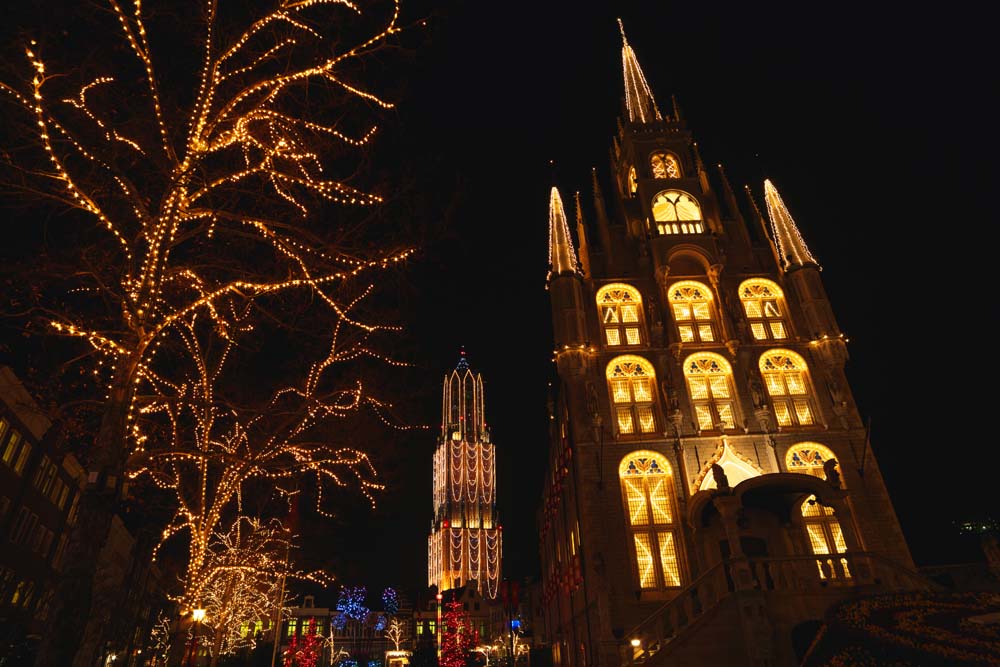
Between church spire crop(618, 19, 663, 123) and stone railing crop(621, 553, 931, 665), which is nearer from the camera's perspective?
stone railing crop(621, 553, 931, 665)

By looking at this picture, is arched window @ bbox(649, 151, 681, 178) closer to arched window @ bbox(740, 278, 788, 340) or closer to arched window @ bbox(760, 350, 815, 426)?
arched window @ bbox(740, 278, 788, 340)

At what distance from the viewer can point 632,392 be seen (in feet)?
104

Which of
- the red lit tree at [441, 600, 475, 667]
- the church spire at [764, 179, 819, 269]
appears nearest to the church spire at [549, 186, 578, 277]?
the church spire at [764, 179, 819, 269]

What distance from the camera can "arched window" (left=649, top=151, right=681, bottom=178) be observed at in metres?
39.6

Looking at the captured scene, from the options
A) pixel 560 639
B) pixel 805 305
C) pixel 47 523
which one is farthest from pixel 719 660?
pixel 47 523

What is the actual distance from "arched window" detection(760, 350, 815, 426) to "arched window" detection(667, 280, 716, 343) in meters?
3.52

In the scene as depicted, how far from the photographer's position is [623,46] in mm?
52062

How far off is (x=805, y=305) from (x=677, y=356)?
8772mm

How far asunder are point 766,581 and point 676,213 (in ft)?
84.0

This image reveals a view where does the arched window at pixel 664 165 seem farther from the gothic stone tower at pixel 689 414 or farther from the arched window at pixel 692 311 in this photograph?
the arched window at pixel 692 311

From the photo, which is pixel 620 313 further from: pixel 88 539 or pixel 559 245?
pixel 88 539

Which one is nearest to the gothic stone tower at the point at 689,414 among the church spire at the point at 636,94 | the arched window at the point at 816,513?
the arched window at the point at 816,513

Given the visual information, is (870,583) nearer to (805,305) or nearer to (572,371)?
(572,371)

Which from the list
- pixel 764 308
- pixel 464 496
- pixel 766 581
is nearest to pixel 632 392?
pixel 764 308
